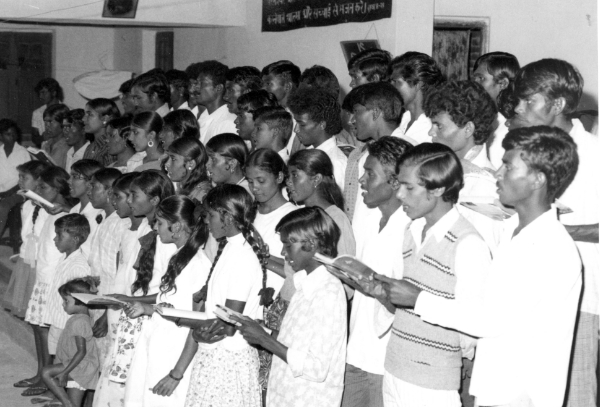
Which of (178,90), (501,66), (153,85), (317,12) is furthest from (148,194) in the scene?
(317,12)

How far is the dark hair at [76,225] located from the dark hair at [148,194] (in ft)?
2.65

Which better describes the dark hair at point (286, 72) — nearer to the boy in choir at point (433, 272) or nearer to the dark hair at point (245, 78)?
the dark hair at point (245, 78)

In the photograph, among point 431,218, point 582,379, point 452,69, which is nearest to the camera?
point 431,218

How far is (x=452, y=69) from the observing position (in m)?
8.16

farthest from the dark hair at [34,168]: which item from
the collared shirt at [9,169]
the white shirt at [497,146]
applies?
the white shirt at [497,146]

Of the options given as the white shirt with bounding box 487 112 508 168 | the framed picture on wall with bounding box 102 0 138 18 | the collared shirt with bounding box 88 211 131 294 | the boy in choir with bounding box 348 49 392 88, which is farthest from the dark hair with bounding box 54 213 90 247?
the framed picture on wall with bounding box 102 0 138 18

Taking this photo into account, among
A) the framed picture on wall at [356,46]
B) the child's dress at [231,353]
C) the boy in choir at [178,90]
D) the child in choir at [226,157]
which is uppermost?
the framed picture on wall at [356,46]

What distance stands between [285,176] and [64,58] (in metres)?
8.74

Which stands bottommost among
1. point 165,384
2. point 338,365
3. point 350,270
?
point 165,384


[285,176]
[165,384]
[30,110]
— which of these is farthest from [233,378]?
[30,110]

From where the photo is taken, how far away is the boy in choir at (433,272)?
2891 millimetres

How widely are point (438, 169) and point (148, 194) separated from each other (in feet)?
6.65

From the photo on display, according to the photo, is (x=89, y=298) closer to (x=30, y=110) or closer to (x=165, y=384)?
(x=165, y=384)

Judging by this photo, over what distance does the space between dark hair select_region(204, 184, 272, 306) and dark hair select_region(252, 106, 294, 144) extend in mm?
1065
